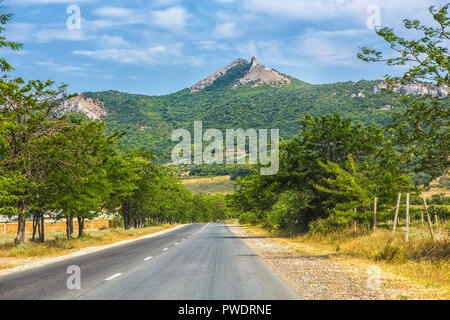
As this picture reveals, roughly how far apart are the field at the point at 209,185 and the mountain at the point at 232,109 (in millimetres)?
31022

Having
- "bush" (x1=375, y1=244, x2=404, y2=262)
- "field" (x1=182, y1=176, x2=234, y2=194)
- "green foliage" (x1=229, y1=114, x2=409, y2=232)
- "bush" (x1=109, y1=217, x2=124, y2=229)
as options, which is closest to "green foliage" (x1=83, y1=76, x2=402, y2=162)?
"field" (x1=182, y1=176, x2=234, y2=194)

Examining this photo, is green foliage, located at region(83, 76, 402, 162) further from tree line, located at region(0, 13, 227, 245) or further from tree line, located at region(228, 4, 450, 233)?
tree line, located at region(0, 13, 227, 245)

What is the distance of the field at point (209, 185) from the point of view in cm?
19038

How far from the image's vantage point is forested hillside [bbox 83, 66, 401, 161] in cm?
12962

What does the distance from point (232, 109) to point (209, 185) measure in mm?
40070

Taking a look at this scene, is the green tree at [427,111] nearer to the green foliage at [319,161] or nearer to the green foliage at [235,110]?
the green foliage at [319,161]

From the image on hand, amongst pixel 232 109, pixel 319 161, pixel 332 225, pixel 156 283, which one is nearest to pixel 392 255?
pixel 156 283

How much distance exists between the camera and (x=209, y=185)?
636 feet

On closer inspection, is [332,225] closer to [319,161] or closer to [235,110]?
[319,161]

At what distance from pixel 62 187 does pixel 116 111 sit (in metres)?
143

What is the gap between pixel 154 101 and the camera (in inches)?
7229
